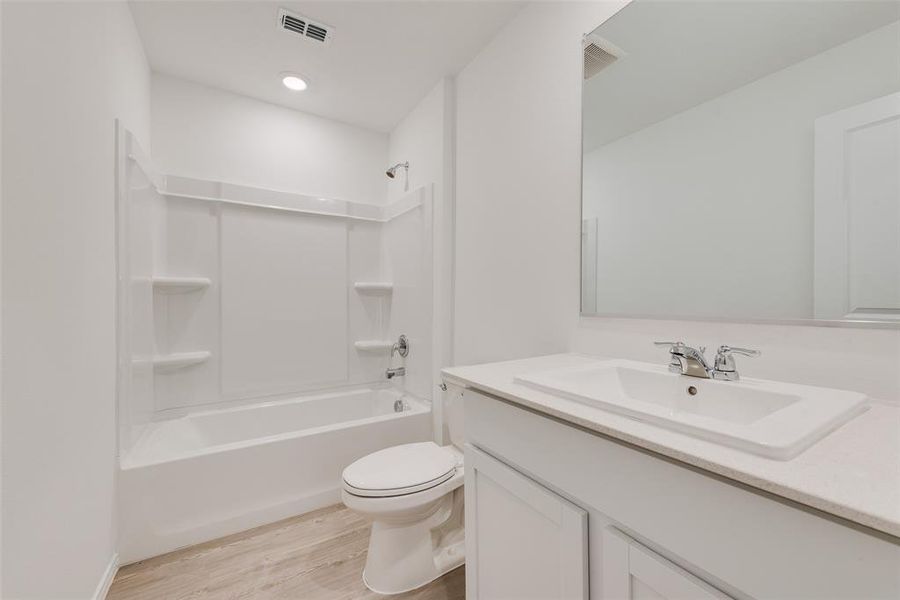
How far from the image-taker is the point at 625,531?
704 mm

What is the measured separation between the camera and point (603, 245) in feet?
4.49

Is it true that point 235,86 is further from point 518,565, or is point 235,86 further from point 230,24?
point 518,565

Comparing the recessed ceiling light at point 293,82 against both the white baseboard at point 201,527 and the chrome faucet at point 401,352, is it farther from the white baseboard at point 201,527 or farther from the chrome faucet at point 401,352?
the white baseboard at point 201,527

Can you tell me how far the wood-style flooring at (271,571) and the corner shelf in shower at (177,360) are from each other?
1011 mm

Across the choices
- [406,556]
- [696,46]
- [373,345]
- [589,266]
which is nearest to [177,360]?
[373,345]

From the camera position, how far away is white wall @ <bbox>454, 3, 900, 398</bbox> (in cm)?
95

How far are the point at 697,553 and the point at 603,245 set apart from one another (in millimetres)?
1010

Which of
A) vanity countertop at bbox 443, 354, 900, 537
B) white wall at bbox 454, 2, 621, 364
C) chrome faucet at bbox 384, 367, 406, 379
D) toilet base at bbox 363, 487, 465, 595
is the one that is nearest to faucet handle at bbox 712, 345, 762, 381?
vanity countertop at bbox 443, 354, 900, 537

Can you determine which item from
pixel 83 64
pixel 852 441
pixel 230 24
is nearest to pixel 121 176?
pixel 83 64

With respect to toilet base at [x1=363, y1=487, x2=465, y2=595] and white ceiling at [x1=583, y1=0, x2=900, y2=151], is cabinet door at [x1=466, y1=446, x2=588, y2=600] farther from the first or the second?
white ceiling at [x1=583, y1=0, x2=900, y2=151]

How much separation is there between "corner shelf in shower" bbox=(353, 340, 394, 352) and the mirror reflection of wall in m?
1.85

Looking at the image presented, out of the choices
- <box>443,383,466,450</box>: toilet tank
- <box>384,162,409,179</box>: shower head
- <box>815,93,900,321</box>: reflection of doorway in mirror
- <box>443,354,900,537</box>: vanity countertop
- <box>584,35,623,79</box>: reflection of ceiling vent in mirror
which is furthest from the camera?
<box>384,162,409,179</box>: shower head

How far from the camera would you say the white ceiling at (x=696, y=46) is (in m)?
0.88

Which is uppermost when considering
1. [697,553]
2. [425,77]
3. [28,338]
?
[425,77]
